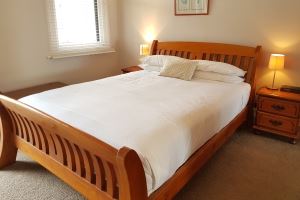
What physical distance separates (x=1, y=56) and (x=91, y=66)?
1.42m

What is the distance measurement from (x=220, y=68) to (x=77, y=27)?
2.31 meters

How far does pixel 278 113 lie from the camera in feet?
8.98

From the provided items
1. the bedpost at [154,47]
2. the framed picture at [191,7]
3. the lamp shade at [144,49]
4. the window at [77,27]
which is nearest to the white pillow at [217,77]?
the framed picture at [191,7]

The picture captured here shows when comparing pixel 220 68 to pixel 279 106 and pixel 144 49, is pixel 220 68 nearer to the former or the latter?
pixel 279 106

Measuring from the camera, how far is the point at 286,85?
2926 mm

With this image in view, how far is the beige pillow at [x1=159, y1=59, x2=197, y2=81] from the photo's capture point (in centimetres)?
301

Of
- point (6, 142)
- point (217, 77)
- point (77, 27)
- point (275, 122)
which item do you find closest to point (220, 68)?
point (217, 77)

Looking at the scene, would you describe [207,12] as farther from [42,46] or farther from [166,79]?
[42,46]

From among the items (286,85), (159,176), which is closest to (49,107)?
(159,176)

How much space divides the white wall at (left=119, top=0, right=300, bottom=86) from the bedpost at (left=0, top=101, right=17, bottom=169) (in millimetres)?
2587

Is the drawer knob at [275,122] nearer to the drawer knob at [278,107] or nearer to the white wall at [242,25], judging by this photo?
the drawer knob at [278,107]

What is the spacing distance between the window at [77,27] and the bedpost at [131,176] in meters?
2.81

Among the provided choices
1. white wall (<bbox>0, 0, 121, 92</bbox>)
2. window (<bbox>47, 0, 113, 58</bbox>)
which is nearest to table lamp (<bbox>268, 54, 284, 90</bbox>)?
window (<bbox>47, 0, 113, 58</bbox>)

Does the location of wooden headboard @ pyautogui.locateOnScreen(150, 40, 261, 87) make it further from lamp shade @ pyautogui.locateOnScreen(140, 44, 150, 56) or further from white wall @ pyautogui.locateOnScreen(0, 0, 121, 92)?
white wall @ pyautogui.locateOnScreen(0, 0, 121, 92)
